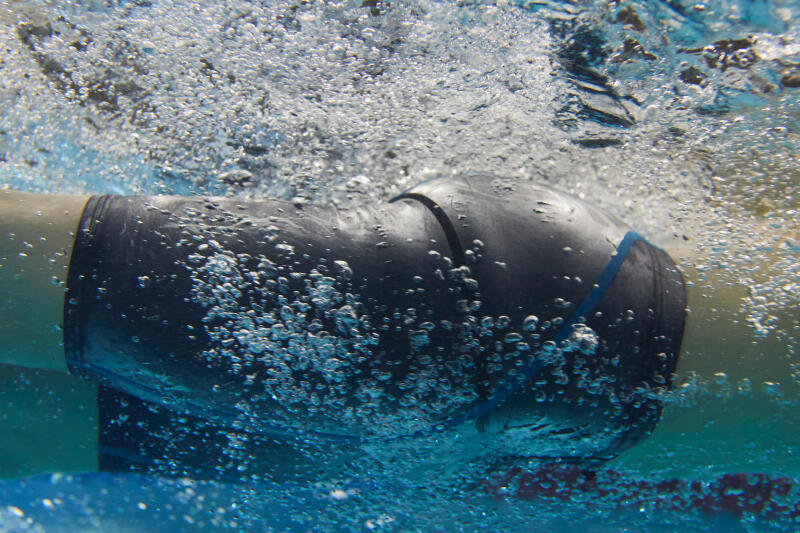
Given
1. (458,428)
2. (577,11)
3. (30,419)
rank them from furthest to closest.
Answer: (577,11) < (30,419) < (458,428)

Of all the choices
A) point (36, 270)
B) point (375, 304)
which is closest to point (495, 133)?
point (375, 304)

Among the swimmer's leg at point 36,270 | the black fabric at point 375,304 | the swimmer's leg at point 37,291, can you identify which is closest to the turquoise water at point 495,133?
the swimmer's leg at point 37,291

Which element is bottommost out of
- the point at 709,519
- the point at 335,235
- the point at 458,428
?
the point at 709,519

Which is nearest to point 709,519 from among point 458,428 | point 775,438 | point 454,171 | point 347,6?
point 775,438

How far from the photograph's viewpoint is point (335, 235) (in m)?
1.63

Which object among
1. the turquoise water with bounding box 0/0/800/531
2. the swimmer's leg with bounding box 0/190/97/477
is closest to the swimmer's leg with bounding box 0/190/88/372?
the swimmer's leg with bounding box 0/190/97/477

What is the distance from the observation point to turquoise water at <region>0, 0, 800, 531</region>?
210cm

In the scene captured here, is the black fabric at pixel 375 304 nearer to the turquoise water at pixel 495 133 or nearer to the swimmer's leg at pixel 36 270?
the swimmer's leg at pixel 36 270

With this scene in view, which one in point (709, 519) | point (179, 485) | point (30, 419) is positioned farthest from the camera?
point (179, 485)

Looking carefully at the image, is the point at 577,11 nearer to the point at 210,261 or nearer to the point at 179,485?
the point at 210,261

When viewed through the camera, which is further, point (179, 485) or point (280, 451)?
point (179, 485)

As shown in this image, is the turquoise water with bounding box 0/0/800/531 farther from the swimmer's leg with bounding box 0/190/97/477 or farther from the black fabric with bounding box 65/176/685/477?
the black fabric with bounding box 65/176/685/477

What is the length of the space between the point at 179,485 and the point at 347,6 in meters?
6.00

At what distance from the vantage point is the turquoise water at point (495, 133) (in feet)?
6.89
